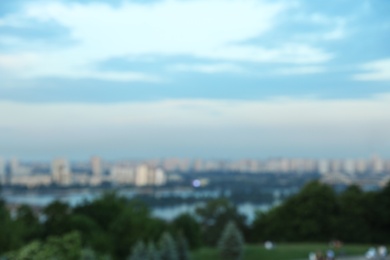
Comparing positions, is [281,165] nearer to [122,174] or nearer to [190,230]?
[122,174]

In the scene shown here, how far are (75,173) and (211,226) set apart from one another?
6658cm

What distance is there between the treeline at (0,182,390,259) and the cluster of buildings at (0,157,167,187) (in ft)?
204

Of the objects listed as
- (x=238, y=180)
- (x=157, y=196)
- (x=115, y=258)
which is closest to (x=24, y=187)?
(x=157, y=196)

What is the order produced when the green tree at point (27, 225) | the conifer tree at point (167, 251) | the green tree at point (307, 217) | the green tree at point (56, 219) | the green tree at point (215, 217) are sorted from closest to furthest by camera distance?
the conifer tree at point (167, 251) < the green tree at point (27, 225) < the green tree at point (56, 219) < the green tree at point (307, 217) < the green tree at point (215, 217)

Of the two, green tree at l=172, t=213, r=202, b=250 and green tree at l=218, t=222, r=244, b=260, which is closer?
green tree at l=218, t=222, r=244, b=260

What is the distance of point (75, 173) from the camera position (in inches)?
4085

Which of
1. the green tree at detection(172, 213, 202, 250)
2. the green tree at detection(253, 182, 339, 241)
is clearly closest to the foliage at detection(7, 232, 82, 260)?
the green tree at detection(172, 213, 202, 250)

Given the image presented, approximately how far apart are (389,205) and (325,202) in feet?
10.3

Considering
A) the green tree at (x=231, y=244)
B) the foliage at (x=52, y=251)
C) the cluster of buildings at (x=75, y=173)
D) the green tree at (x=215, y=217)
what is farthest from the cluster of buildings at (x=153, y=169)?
the foliage at (x=52, y=251)

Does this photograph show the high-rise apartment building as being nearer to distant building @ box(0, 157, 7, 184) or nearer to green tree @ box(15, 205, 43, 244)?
distant building @ box(0, 157, 7, 184)

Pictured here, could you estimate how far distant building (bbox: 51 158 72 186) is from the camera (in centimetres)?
10258

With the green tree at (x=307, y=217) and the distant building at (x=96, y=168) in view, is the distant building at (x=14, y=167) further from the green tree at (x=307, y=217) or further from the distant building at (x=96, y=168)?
the green tree at (x=307, y=217)

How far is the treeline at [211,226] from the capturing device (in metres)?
27.4

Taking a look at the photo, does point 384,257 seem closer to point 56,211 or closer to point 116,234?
point 116,234
